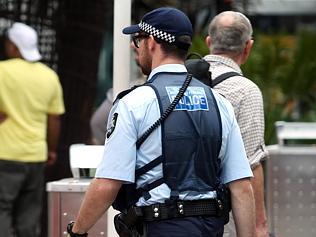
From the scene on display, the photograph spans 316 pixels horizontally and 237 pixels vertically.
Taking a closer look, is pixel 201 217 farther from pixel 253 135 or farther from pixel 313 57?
pixel 313 57

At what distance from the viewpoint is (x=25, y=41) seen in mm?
8281

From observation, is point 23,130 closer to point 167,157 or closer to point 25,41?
point 25,41

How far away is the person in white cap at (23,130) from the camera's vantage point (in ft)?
25.9

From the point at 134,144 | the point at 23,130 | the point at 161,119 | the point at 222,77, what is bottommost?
the point at 23,130

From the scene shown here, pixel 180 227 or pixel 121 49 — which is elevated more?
pixel 121 49

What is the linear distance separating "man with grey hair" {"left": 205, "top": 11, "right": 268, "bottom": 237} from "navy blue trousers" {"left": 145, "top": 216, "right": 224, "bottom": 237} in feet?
3.36

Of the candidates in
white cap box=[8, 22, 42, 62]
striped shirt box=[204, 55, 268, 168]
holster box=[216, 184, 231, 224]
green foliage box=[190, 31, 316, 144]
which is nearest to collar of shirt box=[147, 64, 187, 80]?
holster box=[216, 184, 231, 224]

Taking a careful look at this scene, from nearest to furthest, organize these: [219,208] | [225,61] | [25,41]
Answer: [219,208] < [225,61] < [25,41]

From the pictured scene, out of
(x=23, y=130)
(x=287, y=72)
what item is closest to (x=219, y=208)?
(x=23, y=130)

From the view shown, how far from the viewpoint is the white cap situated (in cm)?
822

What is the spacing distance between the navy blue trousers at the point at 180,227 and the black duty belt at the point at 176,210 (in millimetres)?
21

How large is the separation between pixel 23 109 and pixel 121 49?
2387mm

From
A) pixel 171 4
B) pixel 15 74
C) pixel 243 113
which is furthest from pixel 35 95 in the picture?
pixel 171 4

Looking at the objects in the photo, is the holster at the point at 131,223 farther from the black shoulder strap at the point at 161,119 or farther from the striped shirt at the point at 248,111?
the striped shirt at the point at 248,111
